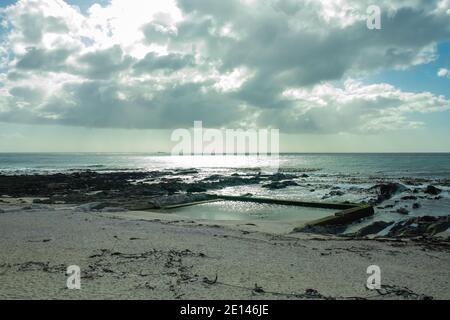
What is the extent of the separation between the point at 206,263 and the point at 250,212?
→ 526 inches

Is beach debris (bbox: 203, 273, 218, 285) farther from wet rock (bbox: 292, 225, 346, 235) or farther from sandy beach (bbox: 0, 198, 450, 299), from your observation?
wet rock (bbox: 292, 225, 346, 235)

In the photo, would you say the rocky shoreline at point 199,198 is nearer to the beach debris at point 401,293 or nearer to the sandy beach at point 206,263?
the sandy beach at point 206,263

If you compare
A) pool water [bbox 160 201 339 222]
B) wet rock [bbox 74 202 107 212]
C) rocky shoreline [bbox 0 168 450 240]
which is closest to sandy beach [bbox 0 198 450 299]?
→ rocky shoreline [bbox 0 168 450 240]

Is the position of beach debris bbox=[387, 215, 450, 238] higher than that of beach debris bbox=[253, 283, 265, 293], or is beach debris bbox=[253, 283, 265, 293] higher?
beach debris bbox=[253, 283, 265, 293]

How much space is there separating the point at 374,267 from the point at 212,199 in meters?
19.9

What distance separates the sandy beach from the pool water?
18.8ft

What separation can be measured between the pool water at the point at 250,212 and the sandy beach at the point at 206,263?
572 centimetres

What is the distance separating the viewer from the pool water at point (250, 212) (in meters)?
21.1

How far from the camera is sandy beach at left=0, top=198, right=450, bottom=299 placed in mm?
7777
